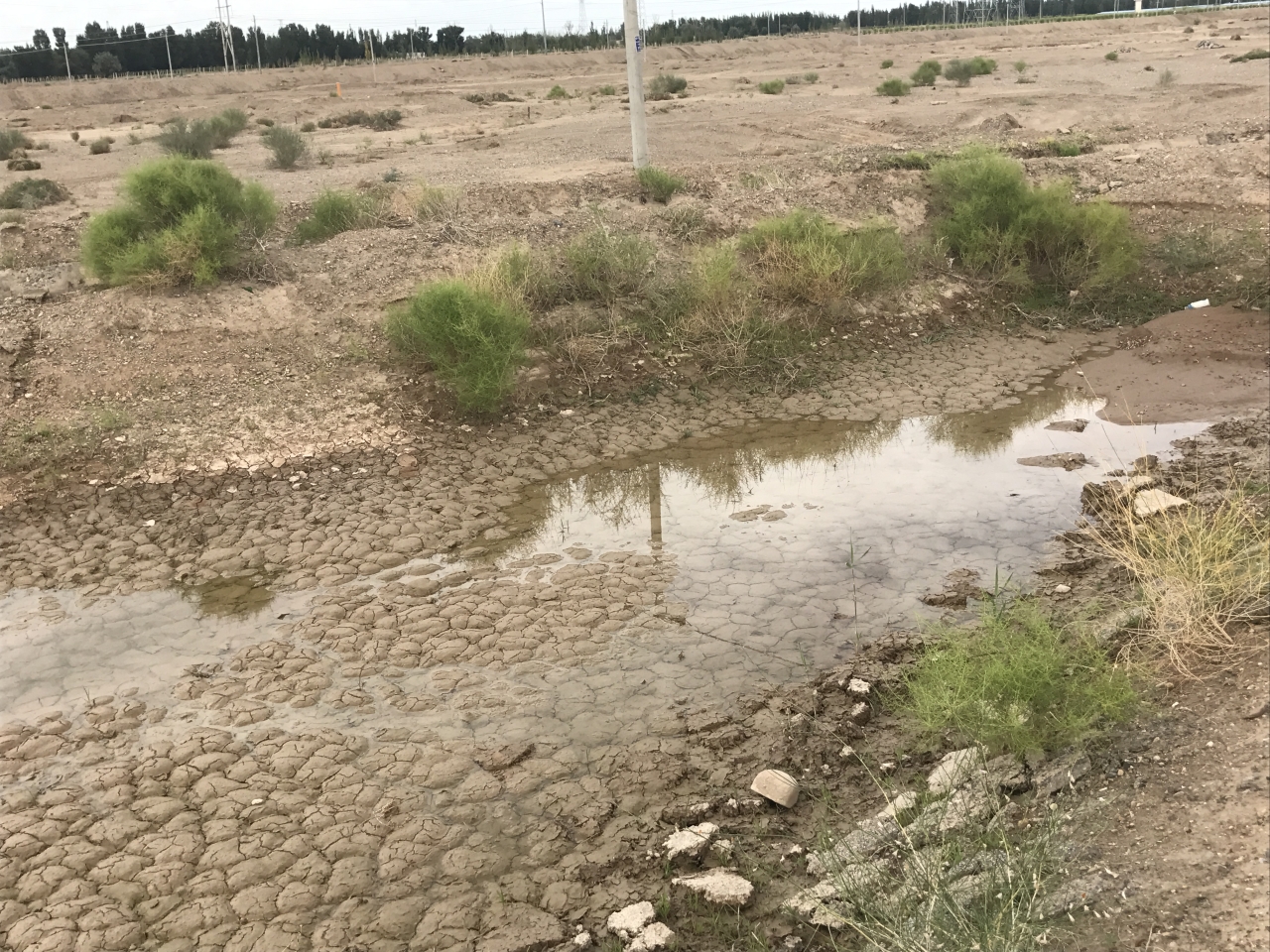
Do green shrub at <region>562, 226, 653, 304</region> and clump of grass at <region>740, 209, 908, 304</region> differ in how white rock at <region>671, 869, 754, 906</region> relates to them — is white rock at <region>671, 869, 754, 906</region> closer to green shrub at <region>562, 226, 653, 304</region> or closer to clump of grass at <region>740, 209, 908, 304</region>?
green shrub at <region>562, 226, 653, 304</region>

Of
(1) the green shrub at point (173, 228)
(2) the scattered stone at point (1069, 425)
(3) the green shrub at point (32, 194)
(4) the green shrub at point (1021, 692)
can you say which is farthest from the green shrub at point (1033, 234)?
(3) the green shrub at point (32, 194)

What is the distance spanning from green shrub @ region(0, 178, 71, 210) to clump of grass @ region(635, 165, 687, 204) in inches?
375

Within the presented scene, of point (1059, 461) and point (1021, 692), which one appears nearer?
point (1021, 692)

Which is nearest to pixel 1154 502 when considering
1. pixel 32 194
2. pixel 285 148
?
pixel 32 194

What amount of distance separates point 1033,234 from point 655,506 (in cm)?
712

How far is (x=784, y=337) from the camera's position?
10.6m

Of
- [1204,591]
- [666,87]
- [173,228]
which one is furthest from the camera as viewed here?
[666,87]

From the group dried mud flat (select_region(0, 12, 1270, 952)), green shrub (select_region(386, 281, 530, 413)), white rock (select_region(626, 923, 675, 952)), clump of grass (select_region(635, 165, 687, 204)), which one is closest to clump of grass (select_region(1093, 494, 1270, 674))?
dried mud flat (select_region(0, 12, 1270, 952))

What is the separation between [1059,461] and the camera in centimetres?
841

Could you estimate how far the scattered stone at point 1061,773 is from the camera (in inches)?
164

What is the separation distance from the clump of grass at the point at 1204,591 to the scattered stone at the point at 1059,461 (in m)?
2.81

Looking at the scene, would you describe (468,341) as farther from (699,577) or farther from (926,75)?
(926,75)

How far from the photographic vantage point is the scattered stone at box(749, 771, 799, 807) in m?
4.52

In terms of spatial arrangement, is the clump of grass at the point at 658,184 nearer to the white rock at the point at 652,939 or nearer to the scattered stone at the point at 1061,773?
the scattered stone at the point at 1061,773
